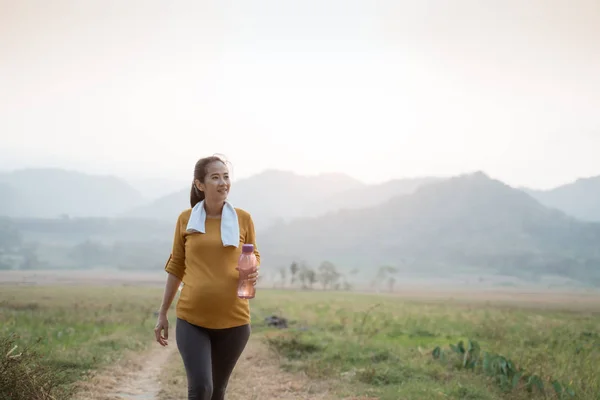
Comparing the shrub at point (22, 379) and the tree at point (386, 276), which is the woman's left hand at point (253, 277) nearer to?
the shrub at point (22, 379)

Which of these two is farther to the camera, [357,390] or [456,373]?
[456,373]

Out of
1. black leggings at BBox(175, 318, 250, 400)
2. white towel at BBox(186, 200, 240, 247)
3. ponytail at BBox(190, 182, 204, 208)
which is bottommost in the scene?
black leggings at BBox(175, 318, 250, 400)

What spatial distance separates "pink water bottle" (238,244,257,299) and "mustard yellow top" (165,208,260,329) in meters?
0.04

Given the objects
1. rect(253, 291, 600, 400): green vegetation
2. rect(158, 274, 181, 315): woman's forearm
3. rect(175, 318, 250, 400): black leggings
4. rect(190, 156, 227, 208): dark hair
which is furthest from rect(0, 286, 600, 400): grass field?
rect(190, 156, 227, 208): dark hair

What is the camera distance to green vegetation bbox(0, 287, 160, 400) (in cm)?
544

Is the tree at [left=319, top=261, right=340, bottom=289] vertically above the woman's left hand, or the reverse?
the woman's left hand

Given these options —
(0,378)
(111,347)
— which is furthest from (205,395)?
(111,347)

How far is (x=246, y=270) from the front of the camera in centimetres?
402

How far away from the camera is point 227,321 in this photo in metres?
4.08

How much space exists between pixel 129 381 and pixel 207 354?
5354 mm

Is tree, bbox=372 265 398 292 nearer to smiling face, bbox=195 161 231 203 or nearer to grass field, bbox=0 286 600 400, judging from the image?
grass field, bbox=0 286 600 400

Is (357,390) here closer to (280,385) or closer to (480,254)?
(280,385)

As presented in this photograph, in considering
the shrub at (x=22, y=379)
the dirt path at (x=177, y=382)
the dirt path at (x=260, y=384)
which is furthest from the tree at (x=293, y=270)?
the shrub at (x=22, y=379)

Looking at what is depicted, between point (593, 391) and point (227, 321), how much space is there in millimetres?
6464
